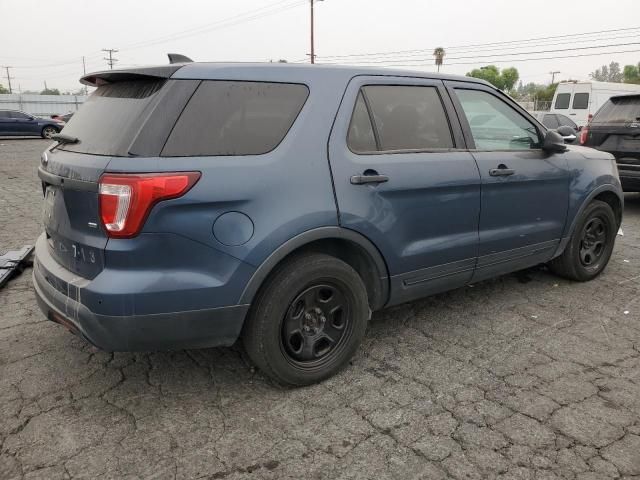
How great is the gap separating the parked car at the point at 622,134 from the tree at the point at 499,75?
66.1 meters

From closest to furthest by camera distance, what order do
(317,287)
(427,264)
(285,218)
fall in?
(285,218), (317,287), (427,264)

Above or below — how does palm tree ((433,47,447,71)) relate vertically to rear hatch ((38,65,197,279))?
above

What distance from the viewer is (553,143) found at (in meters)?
3.98

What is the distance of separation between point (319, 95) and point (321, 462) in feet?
6.09

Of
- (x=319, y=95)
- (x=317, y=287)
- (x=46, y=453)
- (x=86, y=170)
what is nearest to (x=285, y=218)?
(x=317, y=287)

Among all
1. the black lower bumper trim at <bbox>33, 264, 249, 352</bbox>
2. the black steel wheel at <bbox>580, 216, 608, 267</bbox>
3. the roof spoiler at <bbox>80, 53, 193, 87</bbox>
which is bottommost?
the black steel wheel at <bbox>580, 216, 608, 267</bbox>

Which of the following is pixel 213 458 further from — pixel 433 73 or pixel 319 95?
→ pixel 433 73

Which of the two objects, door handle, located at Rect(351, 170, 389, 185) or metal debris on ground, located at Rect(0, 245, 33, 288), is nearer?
door handle, located at Rect(351, 170, 389, 185)

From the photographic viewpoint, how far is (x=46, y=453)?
7.77 ft

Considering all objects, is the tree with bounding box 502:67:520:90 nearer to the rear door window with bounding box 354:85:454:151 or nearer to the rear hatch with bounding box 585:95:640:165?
the rear hatch with bounding box 585:95:640:165

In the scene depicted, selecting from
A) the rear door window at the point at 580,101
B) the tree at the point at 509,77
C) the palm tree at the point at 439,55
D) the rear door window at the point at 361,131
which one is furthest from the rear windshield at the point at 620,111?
the tree at the point at 509,77

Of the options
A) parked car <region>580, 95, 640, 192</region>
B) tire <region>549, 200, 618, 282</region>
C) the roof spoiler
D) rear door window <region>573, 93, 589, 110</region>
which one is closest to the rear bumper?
the roof spoiler

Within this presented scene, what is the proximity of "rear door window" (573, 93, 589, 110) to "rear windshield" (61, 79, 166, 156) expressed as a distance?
2050 centimetres

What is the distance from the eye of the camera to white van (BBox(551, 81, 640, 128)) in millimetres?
19594
